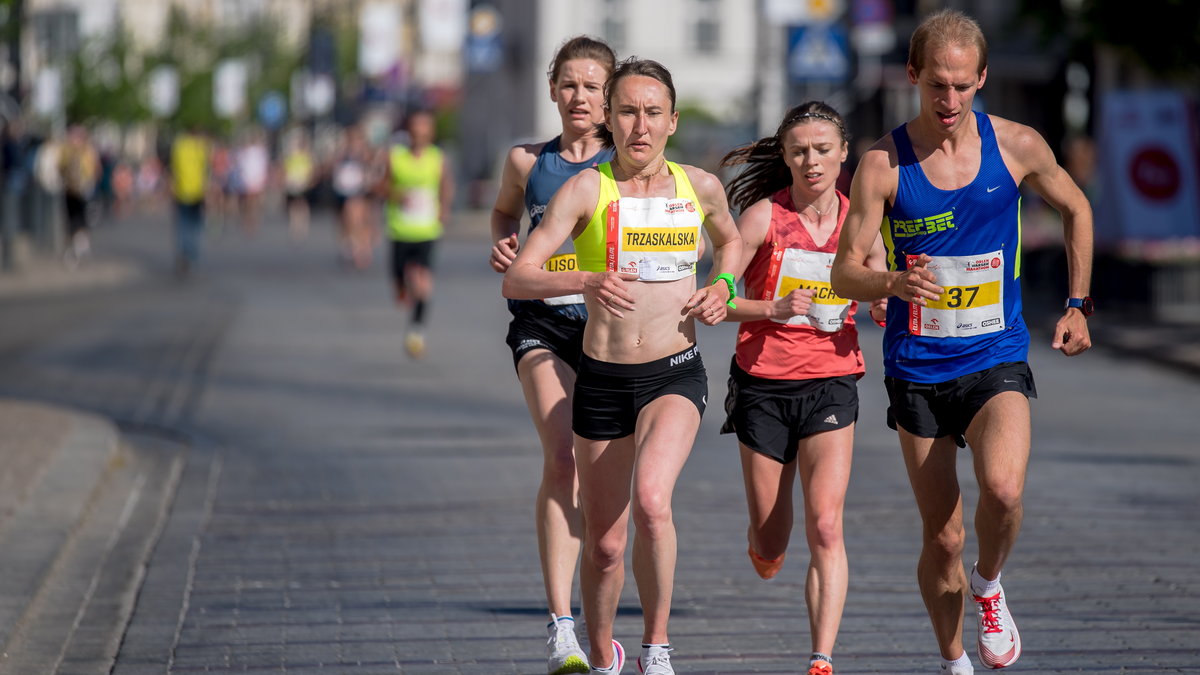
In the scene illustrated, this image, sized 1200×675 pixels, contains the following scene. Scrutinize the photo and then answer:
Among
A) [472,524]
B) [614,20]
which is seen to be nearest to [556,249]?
[472,524]

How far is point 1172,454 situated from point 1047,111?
33.4 metres

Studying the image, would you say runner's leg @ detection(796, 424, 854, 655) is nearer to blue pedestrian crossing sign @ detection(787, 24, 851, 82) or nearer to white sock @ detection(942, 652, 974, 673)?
white sock @ detection(942, 652, 974, 673)

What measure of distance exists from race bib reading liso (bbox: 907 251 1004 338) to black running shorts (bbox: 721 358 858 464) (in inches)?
15.6

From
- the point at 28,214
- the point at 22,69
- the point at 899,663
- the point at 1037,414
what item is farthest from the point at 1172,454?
the point at 28,214

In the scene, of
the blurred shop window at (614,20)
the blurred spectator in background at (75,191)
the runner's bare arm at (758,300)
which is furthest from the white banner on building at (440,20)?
the runner's bare arm at (758,300)

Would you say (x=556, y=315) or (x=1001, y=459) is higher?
(x=556, y=315)

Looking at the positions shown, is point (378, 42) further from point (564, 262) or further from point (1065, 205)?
point (1065, 205)

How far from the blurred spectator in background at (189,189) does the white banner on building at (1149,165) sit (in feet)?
44.1

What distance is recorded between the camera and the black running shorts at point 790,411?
575 cm

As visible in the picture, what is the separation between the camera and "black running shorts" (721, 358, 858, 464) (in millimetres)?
5754

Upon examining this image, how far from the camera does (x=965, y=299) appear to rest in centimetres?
545

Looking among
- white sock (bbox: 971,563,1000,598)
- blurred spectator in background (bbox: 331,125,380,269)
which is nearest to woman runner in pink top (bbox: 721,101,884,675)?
white sock (bbox: 971,563,1000,598)

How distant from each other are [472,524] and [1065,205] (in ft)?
12.6

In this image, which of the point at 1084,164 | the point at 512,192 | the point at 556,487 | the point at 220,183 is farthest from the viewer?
the point at 220,183
